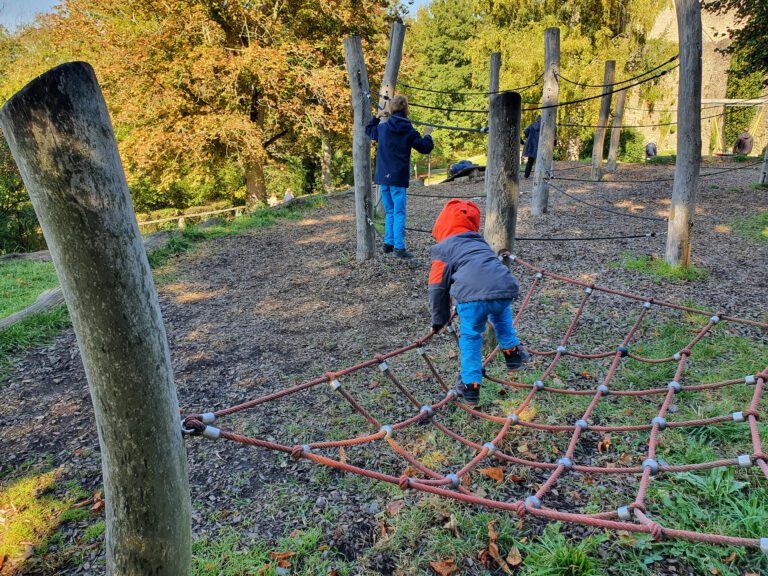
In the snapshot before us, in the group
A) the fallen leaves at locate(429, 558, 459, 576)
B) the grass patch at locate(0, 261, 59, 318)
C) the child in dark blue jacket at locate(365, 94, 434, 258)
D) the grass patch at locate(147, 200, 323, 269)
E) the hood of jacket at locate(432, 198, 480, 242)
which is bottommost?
the fallen leaves at locate(429, 558, 459, 576)

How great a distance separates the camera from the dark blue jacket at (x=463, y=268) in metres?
3.08

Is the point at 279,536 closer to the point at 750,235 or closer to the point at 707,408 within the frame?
the point at 707,408

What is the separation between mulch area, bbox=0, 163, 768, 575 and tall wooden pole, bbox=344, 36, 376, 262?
2.55 feet

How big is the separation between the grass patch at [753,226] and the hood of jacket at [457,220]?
19.1 feet

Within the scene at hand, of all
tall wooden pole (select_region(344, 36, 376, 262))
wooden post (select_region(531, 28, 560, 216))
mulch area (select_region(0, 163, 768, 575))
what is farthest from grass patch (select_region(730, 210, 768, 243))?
tall wooden pole (select_region(344, 36, 376, 262))

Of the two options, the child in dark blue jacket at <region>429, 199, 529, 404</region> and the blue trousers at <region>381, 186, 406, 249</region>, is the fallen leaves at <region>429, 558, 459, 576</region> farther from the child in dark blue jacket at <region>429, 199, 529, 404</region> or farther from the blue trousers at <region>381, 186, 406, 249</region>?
the blue trousers at <region>381, 186, 406, 249</region>

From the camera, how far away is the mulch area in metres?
2.83

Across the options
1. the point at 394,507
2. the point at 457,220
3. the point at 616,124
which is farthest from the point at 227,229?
the point at 616,124

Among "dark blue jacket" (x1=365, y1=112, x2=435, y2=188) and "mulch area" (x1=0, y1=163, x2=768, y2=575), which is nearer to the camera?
"mulch area" (x1=0, y1=163, x2=768, y2=575)

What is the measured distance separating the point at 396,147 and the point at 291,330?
7.66 ft

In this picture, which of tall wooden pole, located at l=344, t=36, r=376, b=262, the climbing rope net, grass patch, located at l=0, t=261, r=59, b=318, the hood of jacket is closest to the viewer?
the climbing rope net

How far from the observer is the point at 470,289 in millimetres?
3123

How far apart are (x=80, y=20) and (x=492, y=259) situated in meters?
13.4

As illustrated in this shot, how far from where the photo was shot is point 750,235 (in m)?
7.32
